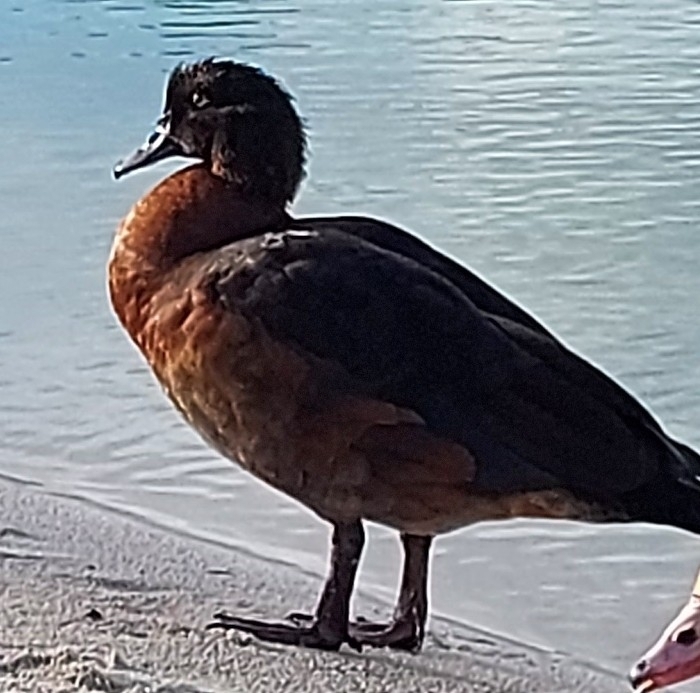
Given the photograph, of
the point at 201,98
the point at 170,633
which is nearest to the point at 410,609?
the point at 170,633

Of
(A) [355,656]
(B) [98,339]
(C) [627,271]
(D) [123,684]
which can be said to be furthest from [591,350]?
(D) [123,684]

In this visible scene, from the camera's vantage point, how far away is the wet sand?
158 inches

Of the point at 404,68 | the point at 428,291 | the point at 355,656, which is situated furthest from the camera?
the point at 404,68

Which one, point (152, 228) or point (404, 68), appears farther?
point (404, 68)

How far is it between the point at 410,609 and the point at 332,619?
173mm

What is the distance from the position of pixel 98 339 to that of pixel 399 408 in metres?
2.69

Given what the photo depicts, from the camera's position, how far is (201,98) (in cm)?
457

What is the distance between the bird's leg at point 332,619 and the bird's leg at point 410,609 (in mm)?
65

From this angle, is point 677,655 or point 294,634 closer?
point 677,655

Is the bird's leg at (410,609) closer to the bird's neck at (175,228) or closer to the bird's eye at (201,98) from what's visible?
the bird's neck at (175,228)

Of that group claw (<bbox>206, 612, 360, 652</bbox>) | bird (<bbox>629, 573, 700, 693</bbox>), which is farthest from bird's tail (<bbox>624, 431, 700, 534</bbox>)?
bird (<bbox>629, 573, 700, 693</bbox>)

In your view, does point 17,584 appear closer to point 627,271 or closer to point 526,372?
point 526,372

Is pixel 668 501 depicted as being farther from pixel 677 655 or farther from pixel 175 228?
pixel 677 655

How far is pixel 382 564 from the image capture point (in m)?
5.11
